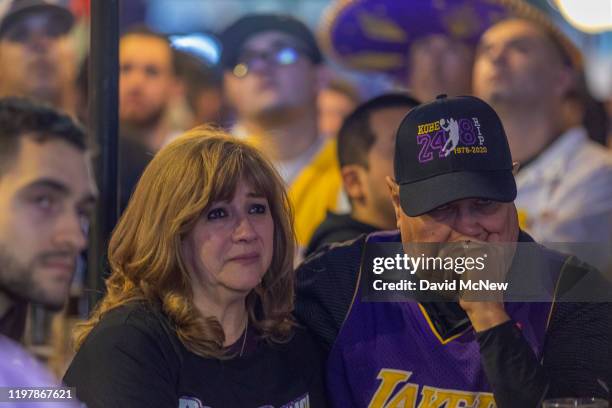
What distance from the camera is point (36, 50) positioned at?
2.66 metres

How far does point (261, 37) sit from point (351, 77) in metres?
0.27

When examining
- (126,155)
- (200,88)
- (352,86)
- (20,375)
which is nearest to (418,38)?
(352,86)

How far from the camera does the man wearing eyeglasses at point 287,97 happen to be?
8.42ft

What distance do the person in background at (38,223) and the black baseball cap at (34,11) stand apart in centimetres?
48

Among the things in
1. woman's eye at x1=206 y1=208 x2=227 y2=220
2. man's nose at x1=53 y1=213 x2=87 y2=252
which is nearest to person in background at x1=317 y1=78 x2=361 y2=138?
man's nose at x1=53 y1=213 x2=87 y2=252

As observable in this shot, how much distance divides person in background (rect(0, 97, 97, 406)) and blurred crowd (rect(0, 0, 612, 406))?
0.33m

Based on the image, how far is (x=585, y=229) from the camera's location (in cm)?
243

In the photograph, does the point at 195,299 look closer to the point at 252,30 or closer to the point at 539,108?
the point at 252,30

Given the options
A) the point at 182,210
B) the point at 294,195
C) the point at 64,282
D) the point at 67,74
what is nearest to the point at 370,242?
the point at 182,210

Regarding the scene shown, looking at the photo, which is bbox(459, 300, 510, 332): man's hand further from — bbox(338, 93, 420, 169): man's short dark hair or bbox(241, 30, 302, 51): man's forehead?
bbox(241, 30, 302, 51): man's forehead

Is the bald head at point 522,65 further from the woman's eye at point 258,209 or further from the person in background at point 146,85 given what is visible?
the woman's eye at point 258,209

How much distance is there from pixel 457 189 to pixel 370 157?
1051 mm

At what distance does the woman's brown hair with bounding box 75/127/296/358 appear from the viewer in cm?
155

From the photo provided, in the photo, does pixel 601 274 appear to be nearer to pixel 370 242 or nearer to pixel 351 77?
pixel 370 242
